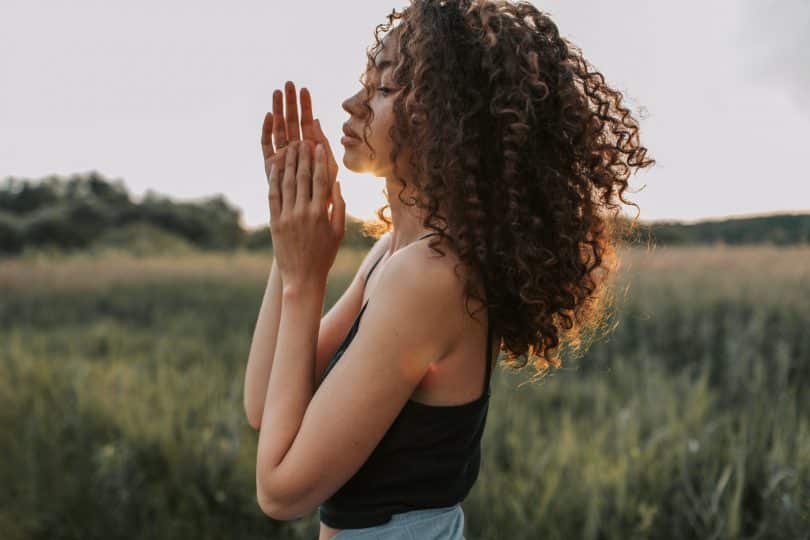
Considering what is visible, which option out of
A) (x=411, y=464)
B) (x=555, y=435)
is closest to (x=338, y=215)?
(x=411, y=464)

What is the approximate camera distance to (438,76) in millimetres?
1309

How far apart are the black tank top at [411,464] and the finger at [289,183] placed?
0.72 ft

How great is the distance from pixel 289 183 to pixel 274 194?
0.04 metres

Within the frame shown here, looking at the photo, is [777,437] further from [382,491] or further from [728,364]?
[728,364]

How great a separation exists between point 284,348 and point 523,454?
8.30 ft

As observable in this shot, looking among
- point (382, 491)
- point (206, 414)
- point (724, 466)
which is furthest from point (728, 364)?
point (382, 491)

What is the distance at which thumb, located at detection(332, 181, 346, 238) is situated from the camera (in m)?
1.34

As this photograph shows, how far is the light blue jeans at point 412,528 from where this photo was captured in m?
1.28

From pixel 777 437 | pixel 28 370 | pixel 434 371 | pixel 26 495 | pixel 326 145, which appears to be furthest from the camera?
pixel 28 370

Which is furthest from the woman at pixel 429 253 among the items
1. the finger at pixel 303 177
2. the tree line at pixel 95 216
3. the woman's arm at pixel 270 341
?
the tree line at pixel 95 216

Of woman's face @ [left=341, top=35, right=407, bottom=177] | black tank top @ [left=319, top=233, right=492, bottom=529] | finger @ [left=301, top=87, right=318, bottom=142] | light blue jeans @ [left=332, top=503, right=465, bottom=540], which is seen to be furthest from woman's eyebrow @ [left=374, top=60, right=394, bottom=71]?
light blue jeans @ [left=332, top=503, right=465, bottom=540]

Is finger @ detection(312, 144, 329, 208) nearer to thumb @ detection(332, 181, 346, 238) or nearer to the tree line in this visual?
thumb @ detection(332, 181, 346, 238)

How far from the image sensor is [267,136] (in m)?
1.44

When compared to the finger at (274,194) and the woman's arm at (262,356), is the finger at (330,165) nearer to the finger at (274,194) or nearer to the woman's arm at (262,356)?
the finger at (274,194)
